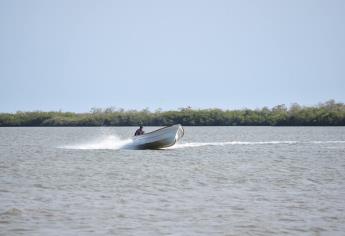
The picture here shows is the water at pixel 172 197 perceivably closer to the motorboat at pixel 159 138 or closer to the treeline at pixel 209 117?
the motorboat at pixel 159 138

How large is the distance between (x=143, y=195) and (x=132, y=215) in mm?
4378

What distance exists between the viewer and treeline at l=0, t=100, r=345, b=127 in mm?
125312

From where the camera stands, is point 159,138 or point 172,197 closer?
point 172,197

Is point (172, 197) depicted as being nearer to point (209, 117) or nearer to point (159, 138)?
point (159, 138)

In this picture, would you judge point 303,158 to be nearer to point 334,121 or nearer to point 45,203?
point 45,203

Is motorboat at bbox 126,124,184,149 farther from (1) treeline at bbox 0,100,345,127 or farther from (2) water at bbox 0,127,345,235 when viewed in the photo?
(1) treeline at bbox 0,100,345,127

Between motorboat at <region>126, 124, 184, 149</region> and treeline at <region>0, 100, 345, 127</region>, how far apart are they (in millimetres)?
77452

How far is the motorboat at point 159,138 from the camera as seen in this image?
47.0 metres

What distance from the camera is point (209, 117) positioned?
449ft

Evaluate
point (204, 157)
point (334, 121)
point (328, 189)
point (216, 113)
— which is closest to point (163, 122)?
point (216, 113)

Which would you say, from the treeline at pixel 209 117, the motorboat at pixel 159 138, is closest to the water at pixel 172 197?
the motorboat at pixel 159 138

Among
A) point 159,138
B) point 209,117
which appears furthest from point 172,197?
point 209,117

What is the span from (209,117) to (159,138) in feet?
294

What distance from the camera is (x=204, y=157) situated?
45.4 m
